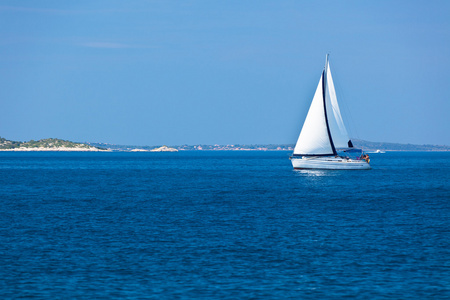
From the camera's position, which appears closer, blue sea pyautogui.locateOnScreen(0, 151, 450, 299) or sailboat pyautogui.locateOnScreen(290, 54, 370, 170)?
blue sea pyautogui.locateOnScreen(0, 151, 450, 299)

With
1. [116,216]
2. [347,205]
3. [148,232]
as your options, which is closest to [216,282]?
[148,232]

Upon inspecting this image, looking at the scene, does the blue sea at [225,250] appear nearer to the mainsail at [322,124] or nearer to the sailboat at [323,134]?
the sailboat at [323,134]

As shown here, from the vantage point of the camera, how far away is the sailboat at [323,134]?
9200cm

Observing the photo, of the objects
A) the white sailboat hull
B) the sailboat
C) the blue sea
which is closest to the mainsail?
the sailboat

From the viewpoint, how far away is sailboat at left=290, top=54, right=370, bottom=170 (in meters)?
92.0

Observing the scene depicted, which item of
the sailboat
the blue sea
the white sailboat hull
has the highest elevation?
the sailboat

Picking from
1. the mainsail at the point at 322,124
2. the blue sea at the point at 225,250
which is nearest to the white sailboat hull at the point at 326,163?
the mainsail at the point at 322,124

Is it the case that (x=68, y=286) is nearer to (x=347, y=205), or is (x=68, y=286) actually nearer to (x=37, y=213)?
(x=37, y=213)

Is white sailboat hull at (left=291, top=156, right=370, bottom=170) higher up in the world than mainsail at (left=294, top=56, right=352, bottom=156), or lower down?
lower down

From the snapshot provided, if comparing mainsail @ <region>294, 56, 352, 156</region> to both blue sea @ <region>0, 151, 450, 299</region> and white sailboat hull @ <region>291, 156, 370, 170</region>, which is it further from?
blue sea @ <region>0, 151, 450, 299</region>

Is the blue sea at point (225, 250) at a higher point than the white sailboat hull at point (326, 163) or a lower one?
lower

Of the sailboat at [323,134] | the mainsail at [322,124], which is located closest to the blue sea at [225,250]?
the sailboat at [323,134]

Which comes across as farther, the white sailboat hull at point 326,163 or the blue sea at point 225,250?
the white sailboat hull at point 326,163

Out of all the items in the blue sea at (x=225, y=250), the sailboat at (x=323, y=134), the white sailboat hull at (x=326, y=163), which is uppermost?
the sailboat at (x=323, y=134)
